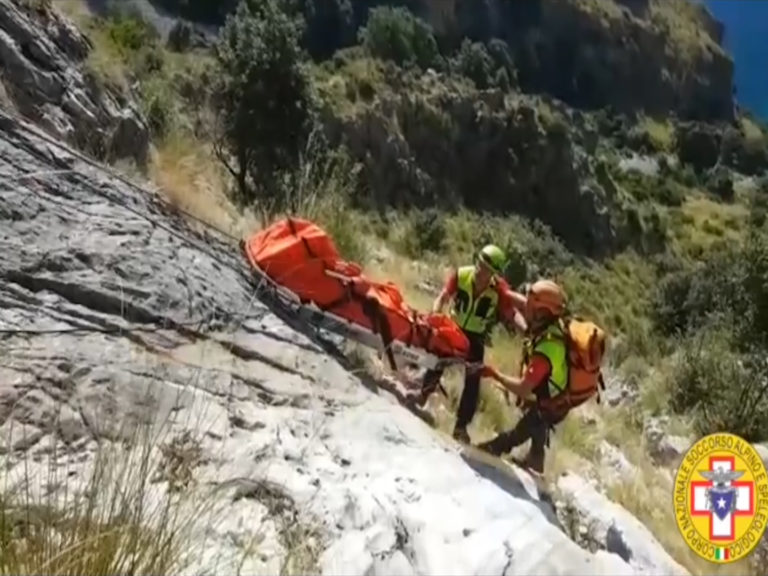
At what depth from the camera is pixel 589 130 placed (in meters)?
55.5

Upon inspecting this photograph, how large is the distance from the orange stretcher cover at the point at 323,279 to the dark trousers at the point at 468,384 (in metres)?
0.22

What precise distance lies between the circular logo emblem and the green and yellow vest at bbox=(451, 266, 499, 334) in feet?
4.37

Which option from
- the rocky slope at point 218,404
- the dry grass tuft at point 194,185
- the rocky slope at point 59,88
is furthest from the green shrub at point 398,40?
the rocky slope at point 218,404

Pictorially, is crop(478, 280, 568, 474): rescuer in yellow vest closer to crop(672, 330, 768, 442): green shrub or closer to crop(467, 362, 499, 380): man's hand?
crop(467, 362, 499, 380): man's hand

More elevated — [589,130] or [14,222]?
[14,222]

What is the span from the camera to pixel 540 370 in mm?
5559

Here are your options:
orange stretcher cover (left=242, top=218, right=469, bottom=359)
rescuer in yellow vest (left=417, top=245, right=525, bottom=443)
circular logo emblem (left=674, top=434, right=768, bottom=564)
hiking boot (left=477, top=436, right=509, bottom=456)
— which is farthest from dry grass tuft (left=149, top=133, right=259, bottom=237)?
circular logo emblem (left=674, top=434, right=768, bottom=564)

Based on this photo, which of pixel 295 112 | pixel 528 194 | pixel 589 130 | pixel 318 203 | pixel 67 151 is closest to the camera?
pixel 67 151

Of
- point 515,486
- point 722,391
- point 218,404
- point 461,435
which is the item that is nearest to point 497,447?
point 461,435

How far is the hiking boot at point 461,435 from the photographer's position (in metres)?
5.77

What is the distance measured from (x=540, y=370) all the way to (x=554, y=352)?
0.39 feet

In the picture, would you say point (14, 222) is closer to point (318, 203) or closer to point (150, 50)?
point (318, 203)

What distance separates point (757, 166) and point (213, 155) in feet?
177

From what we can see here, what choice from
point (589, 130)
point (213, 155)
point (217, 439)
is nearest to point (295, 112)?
point (213, 155)
